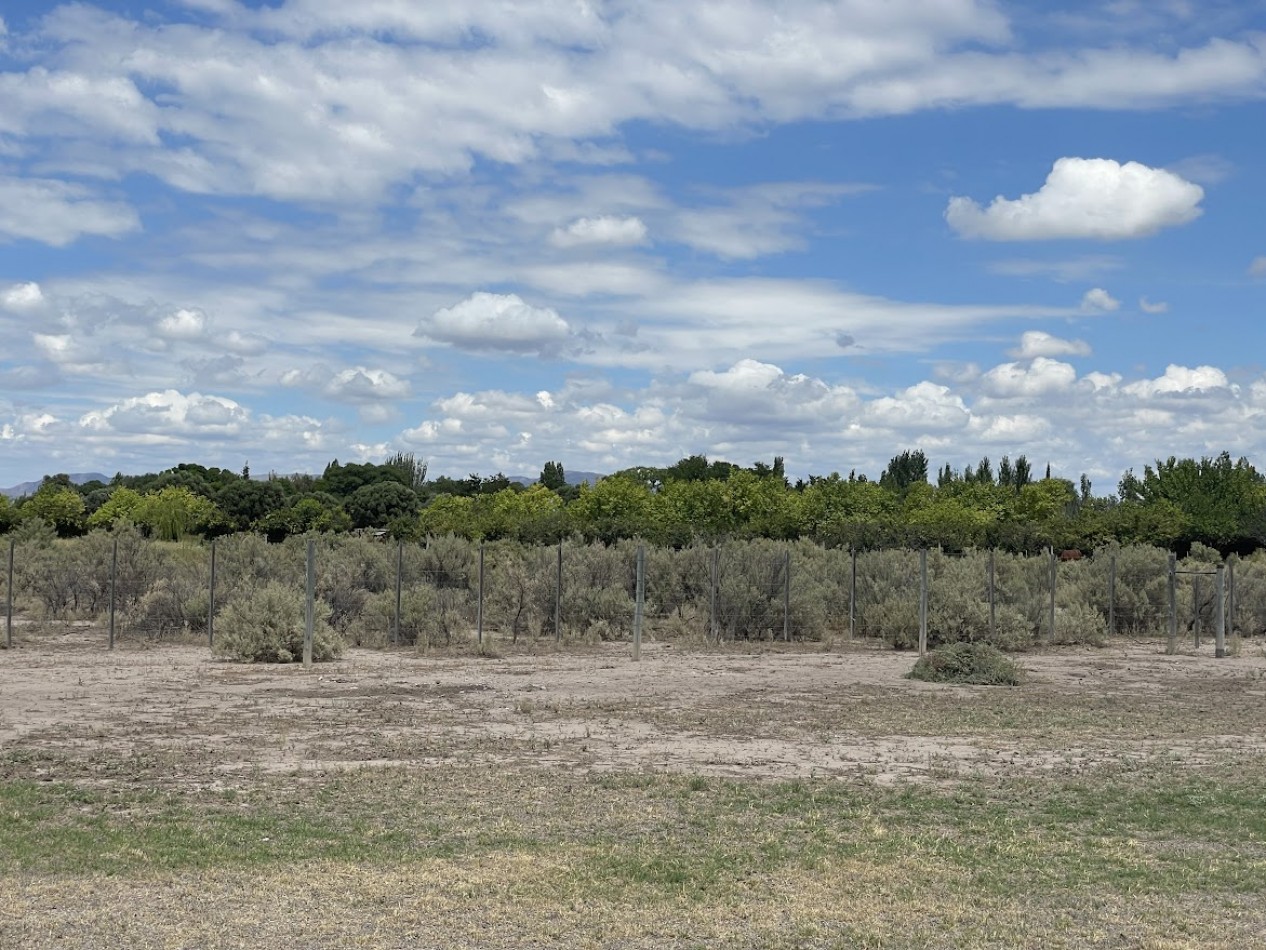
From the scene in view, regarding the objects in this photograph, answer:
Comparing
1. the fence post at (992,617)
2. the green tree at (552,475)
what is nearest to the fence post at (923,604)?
the fence post at (992,617)

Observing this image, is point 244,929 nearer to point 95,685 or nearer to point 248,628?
point 95,685

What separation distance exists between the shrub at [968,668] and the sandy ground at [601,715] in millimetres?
634

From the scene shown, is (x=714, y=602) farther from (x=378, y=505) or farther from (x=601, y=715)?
(x=378, y=505)

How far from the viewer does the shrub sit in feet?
75.2

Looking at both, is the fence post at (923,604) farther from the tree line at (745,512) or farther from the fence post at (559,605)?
the tree line at (745,512)

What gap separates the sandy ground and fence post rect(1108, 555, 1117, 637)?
22.0ft

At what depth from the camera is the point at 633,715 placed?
59.1ft

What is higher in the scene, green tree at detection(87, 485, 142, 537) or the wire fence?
green tree at detection(87, 485, 142, 537)

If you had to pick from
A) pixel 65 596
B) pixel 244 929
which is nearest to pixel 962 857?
pixel 244 929

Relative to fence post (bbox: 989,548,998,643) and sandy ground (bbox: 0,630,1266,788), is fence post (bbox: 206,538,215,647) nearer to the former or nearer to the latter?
sandy ground (bbox: 0,630,1266,788)

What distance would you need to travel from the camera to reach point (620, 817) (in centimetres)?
1096

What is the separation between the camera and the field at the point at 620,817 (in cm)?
801

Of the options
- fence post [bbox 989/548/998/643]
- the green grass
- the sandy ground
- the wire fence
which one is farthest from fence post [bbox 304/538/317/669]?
fence post [bbox 989/548/998/643]

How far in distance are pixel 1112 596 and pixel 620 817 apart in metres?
25.9
